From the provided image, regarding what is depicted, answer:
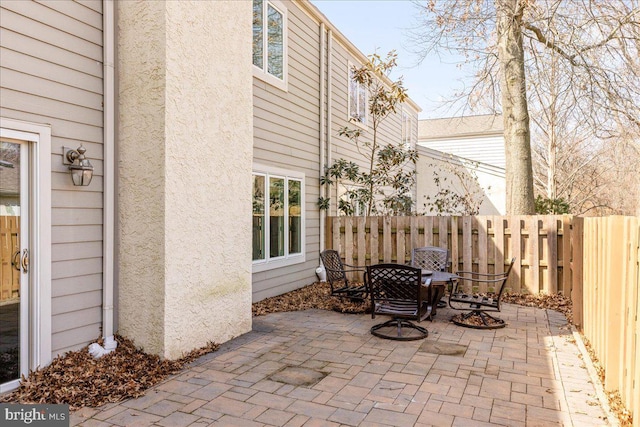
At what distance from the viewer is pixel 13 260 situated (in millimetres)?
3590

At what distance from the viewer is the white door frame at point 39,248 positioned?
3672mm

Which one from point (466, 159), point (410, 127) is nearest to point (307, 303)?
point (466, 159)

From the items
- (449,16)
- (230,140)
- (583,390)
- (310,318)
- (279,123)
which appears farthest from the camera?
(449,16)

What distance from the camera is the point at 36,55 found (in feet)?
12.2

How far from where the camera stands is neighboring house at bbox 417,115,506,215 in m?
15.9

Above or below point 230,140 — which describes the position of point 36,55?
above

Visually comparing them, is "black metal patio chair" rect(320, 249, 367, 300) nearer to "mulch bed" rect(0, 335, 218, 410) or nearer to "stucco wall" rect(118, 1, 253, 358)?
"stucco wall" rect(118, 1, 253, 358)

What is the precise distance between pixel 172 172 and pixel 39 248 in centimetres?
132

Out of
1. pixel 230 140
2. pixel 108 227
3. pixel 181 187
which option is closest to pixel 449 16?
pixel 230 140

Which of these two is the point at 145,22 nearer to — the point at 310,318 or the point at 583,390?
the point at 310,318

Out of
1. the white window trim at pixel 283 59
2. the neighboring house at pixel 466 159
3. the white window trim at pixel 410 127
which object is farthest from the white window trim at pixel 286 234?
the white window trim at pixel 410 127

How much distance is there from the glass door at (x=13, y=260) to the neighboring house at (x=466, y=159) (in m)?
11.2

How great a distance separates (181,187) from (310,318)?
2.87 m

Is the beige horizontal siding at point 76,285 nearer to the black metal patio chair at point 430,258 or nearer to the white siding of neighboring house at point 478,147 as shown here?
the black metal patio chair at point 430,258
